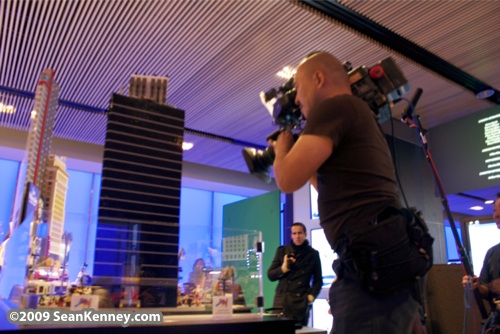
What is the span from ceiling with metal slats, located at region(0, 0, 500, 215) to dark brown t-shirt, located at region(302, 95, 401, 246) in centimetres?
234

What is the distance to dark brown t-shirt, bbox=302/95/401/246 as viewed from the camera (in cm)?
106

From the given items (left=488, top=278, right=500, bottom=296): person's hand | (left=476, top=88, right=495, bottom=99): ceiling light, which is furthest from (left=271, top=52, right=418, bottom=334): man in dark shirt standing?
(left=476, top=88, right=495, bottom=99): ceiling light

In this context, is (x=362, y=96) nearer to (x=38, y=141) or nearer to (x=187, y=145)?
(x=38, y=141)

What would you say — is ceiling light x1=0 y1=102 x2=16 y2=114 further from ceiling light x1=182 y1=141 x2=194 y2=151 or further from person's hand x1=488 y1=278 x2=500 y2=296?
person's hand x1=488 y1=278 x2=500 y2=296

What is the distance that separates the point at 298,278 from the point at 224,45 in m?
2.35

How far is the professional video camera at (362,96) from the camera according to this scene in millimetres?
1260

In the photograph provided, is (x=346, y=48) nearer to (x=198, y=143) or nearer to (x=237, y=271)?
(x=237, y=271)

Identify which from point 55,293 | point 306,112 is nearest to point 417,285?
point 306,112

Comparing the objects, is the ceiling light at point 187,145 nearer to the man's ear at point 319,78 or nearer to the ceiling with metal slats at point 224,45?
the ceiling with metal slats at point 224,45

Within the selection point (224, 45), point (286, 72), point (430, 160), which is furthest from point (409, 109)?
point (286, 72)

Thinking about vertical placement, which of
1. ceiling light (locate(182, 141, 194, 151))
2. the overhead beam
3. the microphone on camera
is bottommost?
the microphone on camera

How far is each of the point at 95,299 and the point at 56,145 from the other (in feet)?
18.8

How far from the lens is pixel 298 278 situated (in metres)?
4.05

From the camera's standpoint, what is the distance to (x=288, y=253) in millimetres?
4285
